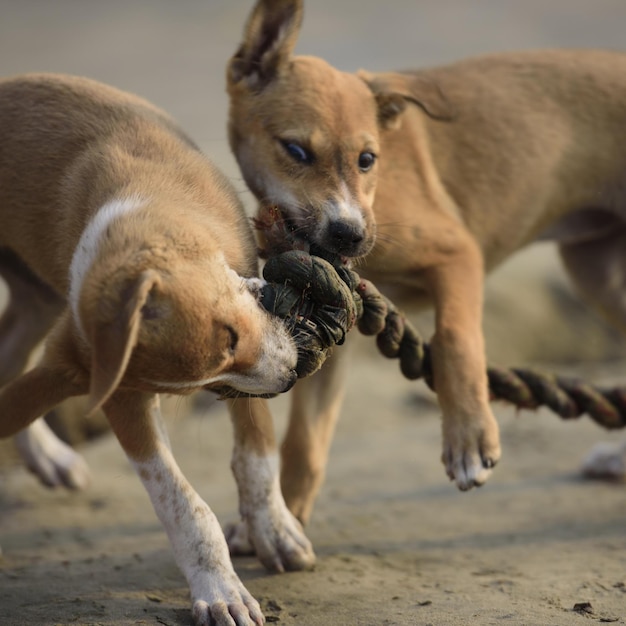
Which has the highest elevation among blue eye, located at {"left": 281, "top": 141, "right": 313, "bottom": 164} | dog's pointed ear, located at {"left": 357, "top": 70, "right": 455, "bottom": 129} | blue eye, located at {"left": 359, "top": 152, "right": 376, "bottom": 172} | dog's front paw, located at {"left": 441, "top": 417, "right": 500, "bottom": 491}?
dog's pointed ear, located at {"left": 357, "top": 70, "right": 455, "bottom": 129}

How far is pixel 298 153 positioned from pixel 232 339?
124 centimetres

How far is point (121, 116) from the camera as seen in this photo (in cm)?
382

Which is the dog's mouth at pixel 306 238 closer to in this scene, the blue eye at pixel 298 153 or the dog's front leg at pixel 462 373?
the blue eye at pixel 298 153

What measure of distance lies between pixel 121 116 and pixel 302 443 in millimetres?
1604

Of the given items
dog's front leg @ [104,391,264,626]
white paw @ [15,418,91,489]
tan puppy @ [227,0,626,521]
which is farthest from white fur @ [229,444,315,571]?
white paw @ [15,418,91,489]

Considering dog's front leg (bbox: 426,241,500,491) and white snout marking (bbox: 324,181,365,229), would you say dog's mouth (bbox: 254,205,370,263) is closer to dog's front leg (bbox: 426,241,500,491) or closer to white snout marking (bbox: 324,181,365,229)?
→ white snout marking (bbox: 324,181,365,229)

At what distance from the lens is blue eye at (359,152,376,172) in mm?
4051

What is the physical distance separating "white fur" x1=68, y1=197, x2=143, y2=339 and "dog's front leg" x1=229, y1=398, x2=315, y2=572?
0.81 m

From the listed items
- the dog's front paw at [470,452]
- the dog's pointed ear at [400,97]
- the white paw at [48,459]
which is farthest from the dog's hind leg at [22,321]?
the dog's front paw at [470,452]

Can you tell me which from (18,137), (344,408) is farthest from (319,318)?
(344,408)

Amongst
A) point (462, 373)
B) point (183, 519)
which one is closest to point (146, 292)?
point (183, 519)

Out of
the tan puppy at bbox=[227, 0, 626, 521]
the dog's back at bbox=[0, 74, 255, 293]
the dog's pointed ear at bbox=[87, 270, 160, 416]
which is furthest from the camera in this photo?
the tan puppy at bbox=[227, 0, 626, 521]

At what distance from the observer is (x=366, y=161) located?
13.4ft

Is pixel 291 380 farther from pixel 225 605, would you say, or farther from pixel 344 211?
pixel 344 211
